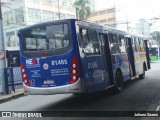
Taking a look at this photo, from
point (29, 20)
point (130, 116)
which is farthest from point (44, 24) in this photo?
point (29, 20)

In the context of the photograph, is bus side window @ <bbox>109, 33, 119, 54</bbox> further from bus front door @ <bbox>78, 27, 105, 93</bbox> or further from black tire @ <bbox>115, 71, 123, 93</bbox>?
bus front door @ <bbox>78, 27, 105, 93</bbox>

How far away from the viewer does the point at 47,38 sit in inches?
378

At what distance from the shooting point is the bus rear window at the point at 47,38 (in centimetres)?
935

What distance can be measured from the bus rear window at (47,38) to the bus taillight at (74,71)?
60 cm

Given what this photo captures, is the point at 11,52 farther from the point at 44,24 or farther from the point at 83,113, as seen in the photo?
the point at 83,113

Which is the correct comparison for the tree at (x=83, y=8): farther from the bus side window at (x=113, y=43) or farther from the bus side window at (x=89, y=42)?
the bus side window at (x=89, y=42)

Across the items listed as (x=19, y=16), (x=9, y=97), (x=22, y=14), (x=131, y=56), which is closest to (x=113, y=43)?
(x=131, y=56)

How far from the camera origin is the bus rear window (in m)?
9.35

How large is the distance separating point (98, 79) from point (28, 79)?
93.7 inches

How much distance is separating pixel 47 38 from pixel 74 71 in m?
1.45

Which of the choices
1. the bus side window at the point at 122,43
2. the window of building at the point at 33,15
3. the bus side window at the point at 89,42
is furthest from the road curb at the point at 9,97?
the window of building at the point at 33,15

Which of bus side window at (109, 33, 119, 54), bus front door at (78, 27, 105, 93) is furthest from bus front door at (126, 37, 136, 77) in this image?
bus front door at (78, 27, 105, 93)

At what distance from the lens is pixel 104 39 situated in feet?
38.4

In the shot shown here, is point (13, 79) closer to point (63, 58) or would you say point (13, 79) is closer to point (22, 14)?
point (63, 58)
